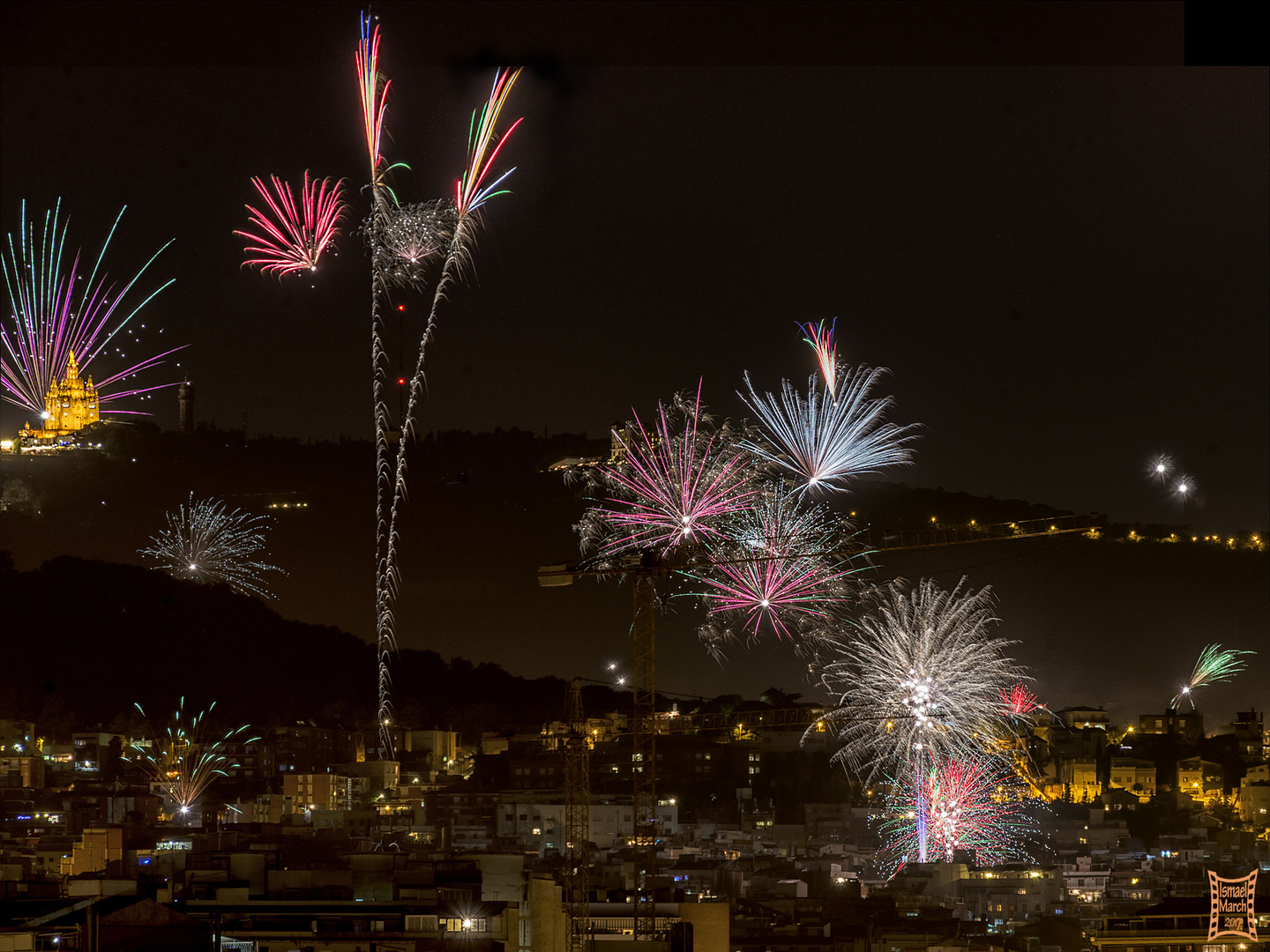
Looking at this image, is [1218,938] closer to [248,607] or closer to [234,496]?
[234,496]

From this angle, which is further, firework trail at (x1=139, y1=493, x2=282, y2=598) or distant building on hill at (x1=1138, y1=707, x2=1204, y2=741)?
distant building on hill at (x1=1138, y1=707, x2=1204, y2=741)

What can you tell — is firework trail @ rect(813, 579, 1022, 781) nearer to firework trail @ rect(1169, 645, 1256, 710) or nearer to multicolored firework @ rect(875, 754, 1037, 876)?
multicolored firework @ rect(875, 754, 1037, 876)

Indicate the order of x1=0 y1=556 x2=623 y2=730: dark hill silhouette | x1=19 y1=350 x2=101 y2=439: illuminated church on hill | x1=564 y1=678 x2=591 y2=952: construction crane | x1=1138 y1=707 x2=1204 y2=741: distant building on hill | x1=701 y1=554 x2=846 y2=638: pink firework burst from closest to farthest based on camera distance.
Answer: x1=564 y1=678 x2=591 y2=952: construction crane → x1=701 y1=554 x2=846 y2=638: pink firework burst → x1=19 y1=350 x2=101 y2=439: illuminated church on hill → x1=0 y1=556 x2=623 y2=730: dark hill silhouette → x1=1138 y1=707 x2=1204 y2=741: distant building on hill

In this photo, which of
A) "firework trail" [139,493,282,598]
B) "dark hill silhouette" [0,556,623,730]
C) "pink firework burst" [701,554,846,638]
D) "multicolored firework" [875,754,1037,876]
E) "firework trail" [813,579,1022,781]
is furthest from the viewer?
"dark hill silhouette" [0,556,623,730]

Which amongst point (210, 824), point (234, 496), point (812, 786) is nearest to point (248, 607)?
point (234, 496)

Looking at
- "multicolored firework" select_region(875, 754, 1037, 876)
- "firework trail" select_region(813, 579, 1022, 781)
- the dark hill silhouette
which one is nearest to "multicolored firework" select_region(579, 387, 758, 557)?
"firework trail" select_region(813, 579, 1022, 781)
